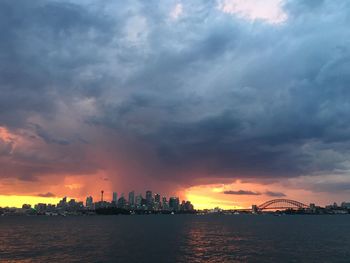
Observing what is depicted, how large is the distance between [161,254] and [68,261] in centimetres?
2582

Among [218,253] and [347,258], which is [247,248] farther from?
[347,258]

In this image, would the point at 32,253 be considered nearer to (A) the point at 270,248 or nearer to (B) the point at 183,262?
(B) the point at 183,262

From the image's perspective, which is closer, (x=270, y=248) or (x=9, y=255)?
(x=9, y=255)

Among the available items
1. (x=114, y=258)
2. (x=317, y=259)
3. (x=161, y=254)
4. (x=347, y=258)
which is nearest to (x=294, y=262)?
(x=317, y=259)

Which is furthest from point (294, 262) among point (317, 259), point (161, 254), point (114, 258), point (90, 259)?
point (90, 259)

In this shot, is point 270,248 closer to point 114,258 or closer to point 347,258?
point 347,258

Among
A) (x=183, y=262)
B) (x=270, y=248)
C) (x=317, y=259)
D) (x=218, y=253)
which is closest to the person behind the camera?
(x=183, y=262)

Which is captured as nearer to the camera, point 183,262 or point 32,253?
point 183,262

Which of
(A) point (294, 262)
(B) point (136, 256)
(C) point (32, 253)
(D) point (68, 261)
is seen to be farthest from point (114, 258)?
(A) point (294, 262)

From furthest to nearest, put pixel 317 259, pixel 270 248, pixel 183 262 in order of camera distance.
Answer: pixel 270 248, pixel 317 259, pixel 183 262

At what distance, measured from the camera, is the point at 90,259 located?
3489 inches

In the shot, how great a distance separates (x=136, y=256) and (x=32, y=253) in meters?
33.5

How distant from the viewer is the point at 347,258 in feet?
302

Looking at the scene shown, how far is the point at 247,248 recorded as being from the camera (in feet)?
369
